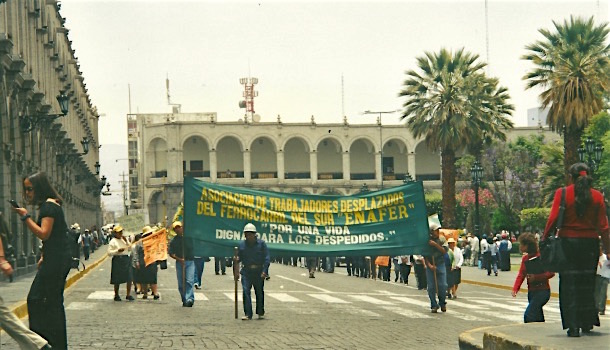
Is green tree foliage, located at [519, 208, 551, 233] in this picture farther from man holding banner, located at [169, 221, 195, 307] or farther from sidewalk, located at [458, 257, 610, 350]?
sidewalk, located at [458, 257, 610, 350]

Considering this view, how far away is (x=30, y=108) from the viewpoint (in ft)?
133

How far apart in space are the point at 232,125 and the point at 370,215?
263ft

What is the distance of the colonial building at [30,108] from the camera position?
33663mm

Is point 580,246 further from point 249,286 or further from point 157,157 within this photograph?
point 157,157

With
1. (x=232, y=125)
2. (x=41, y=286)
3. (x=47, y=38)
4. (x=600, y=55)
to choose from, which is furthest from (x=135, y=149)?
(x=41, y=286)

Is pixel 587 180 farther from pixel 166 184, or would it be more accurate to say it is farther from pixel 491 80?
pixel 166 184

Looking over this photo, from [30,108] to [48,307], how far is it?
33253mm

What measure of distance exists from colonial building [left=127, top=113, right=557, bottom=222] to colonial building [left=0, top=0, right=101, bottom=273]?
25646 millimetres

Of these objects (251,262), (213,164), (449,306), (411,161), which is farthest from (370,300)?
(411,161)

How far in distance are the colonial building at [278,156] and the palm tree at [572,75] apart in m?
54.5

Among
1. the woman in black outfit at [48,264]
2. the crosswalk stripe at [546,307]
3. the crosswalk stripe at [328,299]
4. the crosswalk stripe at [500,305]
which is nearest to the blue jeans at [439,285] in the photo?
the crosswalk stripe at [500,305]

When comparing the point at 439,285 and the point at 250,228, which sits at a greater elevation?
the point at 250,228

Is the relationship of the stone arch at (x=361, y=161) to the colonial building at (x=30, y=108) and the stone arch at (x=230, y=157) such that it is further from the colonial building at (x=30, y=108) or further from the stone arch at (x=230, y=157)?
the colonial building at (x=30, y=108)

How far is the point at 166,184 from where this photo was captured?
96.4m
